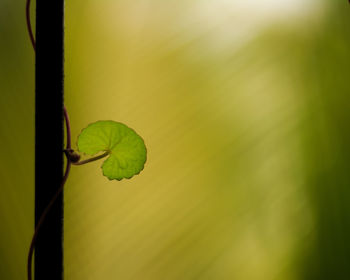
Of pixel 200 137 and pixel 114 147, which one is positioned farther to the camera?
pixel 200 137

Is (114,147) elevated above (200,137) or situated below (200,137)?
above

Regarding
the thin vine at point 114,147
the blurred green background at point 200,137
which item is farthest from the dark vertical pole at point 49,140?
the blurred green background at point 200,137

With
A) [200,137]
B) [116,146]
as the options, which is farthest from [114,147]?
[200,137]

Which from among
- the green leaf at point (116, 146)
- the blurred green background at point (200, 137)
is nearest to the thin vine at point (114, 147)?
the green leaf at point (116, 146)

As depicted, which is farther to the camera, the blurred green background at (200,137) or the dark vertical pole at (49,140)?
the blurred green background at (200,137)

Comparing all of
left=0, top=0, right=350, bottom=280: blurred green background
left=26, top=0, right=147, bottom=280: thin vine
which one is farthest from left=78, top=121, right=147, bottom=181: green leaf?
left=0, top=0, right=350, bottom=280: blurred green background

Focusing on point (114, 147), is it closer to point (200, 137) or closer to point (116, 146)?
point (116, 146)

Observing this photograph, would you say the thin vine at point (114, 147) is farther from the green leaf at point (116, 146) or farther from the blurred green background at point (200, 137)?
the blurred green background at point (200, 137)
